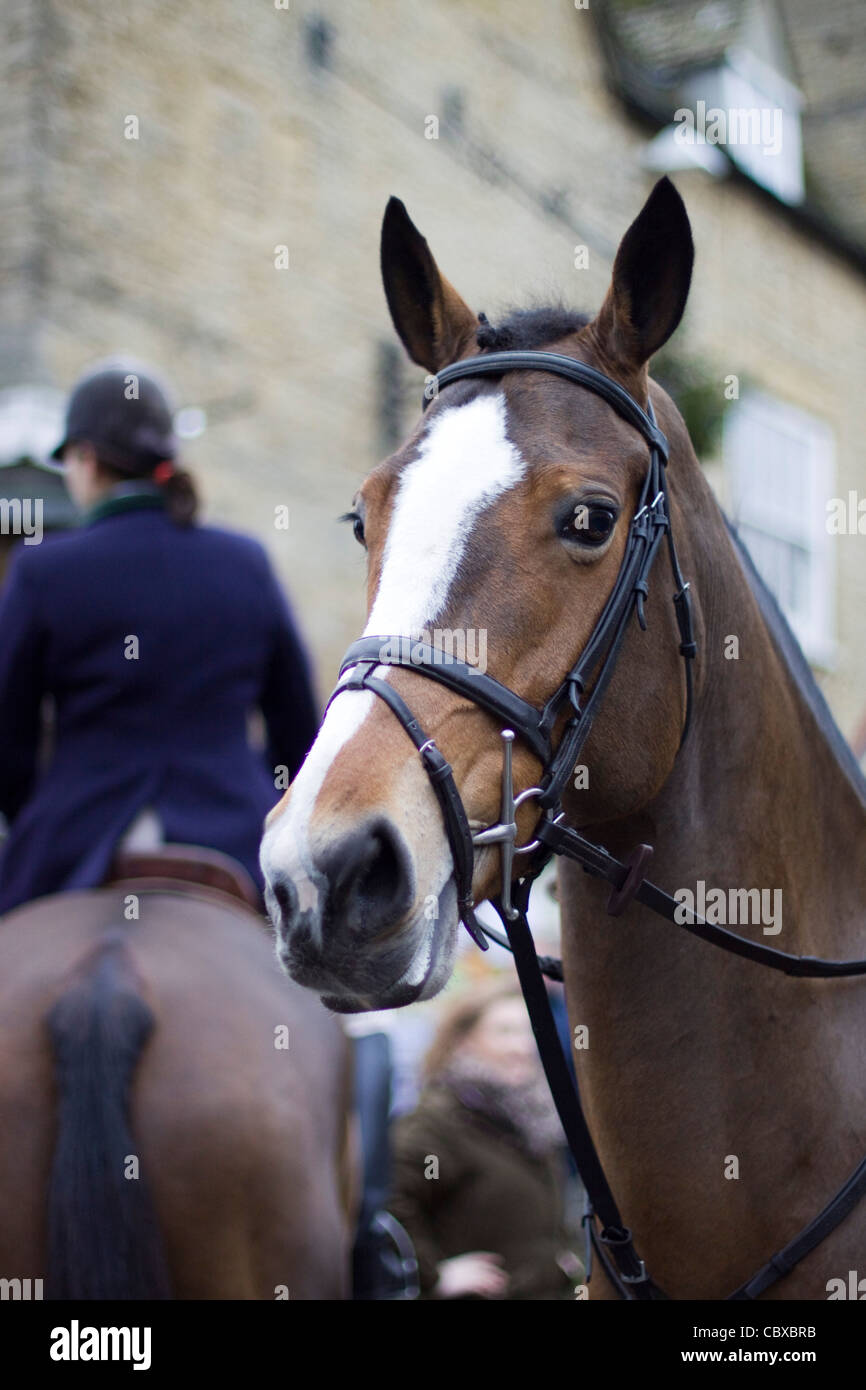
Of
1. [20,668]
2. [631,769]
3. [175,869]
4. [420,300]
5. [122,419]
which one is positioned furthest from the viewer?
[122,419]

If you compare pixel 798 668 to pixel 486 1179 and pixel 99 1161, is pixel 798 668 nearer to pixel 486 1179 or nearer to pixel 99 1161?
pixel 99 1161

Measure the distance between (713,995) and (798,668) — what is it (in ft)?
2.40

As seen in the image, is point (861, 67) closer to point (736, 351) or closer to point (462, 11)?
point (736, 351)

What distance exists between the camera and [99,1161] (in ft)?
10.2

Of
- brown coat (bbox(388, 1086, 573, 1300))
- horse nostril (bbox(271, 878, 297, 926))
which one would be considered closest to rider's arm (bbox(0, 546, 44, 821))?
horse nostril (bbox(271, 878, 297, 926))

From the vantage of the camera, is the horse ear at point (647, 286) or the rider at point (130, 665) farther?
the rider at point (130, 665)

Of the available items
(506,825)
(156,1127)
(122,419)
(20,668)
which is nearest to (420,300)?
(506,825)

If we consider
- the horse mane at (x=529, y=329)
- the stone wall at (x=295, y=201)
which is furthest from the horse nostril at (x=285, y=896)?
the stone wall at (x=295, y=201)

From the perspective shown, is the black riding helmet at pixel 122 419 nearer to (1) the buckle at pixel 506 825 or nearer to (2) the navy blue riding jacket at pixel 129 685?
(2) the navy blue riding jacket at pixel 129 685

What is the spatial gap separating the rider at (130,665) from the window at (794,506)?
10.8 m

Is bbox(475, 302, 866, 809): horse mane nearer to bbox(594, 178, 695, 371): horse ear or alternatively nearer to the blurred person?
bbox(594, 178, 695, 371): horse ear

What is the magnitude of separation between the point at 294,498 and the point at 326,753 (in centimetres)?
861

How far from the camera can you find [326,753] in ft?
6.79

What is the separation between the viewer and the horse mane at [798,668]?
9.49 feet
